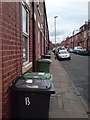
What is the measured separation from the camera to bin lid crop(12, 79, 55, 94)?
4566mm

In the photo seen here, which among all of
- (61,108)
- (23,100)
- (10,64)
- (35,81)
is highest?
(10,64)

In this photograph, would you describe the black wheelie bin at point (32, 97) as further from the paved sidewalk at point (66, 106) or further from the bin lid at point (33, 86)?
the paved sidewalk at point (66, 106)

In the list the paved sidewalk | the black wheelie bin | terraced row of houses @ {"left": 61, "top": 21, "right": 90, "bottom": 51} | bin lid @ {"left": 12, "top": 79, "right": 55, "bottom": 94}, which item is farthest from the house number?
terraced row of houses @ {"left": 61, "top": 21, "right": 90, "bottom": 51}

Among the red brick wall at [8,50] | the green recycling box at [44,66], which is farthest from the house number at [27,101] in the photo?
the green recycling box at [44,66]

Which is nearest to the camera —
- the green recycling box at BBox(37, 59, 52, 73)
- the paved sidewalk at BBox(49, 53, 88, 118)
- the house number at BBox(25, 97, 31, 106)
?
the house number at BBox(25, 97, 31, 106)

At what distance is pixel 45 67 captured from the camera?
40.7ft

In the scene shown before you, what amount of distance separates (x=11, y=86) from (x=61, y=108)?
8.17ft

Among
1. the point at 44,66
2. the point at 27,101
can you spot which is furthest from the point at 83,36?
the point at 27,101

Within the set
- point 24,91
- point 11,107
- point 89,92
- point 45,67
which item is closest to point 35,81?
point 24,91

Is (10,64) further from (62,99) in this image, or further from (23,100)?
(62,99)

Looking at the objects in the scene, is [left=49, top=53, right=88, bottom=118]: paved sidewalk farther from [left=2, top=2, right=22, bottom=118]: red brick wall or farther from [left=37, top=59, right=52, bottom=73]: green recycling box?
[left=37, top=59, right=52, bottom=73]: green recycling box

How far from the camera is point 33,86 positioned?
465 cm

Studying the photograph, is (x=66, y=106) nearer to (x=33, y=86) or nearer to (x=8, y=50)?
(x=33, y=86)

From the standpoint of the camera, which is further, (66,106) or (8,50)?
(66,106)
